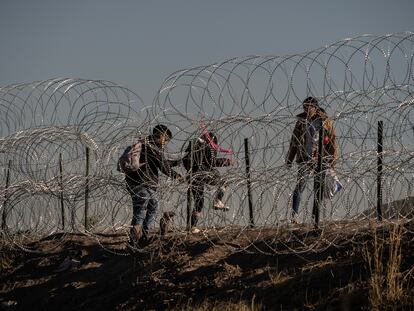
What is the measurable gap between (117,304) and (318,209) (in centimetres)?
247

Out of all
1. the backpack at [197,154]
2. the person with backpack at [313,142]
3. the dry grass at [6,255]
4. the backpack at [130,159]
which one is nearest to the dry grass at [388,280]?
the person with backpack at [313,142]

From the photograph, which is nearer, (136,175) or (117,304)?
(117,304)

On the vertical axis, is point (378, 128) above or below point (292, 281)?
above

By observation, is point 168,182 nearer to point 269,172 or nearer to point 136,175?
point 136,175

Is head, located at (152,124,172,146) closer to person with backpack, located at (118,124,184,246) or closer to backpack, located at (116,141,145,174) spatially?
person with backpack, located at (118,124,184,246)

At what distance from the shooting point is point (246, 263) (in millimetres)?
8969

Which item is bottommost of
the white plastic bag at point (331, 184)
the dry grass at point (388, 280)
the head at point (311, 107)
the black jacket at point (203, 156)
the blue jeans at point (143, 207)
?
the dry grass at point (388, 280)

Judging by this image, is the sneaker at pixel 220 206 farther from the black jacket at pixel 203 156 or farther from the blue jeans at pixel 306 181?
the blue jeans at pixel 306 181

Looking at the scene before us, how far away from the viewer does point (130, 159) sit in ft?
32.1

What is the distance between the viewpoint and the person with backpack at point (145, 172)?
9805 mm

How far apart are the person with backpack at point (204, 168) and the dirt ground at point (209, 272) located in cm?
41

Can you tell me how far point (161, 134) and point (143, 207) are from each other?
944 mm

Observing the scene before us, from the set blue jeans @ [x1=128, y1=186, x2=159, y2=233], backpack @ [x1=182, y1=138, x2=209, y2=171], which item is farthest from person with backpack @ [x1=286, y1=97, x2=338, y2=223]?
blue jeans @ [x1=128, y1=186, x2=159, y2=233]

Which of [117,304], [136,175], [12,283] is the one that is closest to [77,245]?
[12,283]
